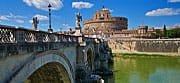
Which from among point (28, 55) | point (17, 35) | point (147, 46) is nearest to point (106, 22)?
point (147, 46)

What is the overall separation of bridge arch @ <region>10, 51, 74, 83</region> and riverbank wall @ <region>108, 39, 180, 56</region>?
52050 millimetres

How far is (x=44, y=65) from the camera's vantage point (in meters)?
10.6

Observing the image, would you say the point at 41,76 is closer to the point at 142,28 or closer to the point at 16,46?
the point at 16,46

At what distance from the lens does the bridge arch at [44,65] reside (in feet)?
19.5

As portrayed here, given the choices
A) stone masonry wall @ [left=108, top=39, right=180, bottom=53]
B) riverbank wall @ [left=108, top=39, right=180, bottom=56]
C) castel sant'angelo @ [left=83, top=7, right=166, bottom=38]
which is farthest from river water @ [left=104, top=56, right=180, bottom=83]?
castel sant'angelo @ [left=83, top=7, right=166, bottom=38]

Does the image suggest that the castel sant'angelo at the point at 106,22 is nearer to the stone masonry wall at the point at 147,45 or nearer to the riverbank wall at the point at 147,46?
the riverbank wall at the point at 147,46

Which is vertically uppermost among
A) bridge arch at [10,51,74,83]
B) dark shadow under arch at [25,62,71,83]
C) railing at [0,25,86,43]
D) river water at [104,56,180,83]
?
railing at [0,25,86,43]

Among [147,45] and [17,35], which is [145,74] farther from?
[147,45]

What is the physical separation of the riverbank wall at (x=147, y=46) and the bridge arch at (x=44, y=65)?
5205cm

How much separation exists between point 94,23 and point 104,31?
299 inches

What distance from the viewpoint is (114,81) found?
23.7 metres

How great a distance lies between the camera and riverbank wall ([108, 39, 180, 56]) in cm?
6384

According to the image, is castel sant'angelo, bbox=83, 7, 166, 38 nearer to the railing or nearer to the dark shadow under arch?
the dark shadow under arch

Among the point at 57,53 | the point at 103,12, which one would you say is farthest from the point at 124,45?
the point at 57,53
